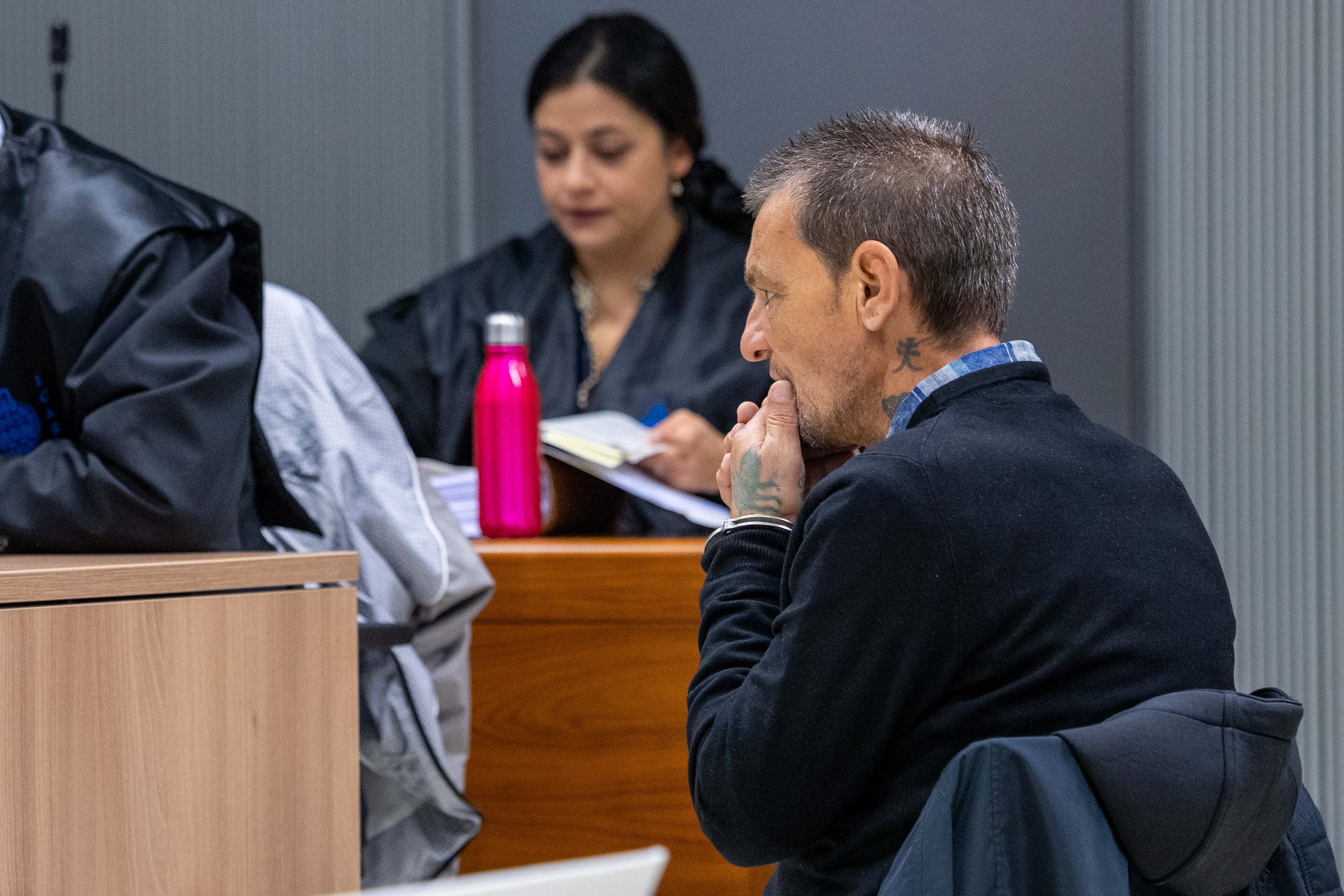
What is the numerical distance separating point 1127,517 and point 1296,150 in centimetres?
157

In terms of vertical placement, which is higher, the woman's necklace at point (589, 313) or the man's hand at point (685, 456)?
the woman's necklace at point (589, 313)

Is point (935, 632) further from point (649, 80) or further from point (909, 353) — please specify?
point (649, 80)

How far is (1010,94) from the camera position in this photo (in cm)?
259

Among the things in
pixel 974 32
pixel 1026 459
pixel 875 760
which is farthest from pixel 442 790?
pixel 974 32

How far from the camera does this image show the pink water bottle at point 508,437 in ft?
5.54

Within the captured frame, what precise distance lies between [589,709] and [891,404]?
0.76 metres

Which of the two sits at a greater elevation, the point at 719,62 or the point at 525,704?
the point at 719,62

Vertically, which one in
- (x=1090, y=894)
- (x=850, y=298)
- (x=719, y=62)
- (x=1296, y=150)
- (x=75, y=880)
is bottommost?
(x=75, y=880)

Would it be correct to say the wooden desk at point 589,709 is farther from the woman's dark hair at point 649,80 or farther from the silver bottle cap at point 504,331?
the woman's dark hair at point 649,80

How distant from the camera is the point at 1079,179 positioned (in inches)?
100

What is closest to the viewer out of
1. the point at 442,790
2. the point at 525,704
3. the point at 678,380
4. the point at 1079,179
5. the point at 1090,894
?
the point at 1090,894

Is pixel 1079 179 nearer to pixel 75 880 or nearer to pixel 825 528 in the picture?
pixel 825 528

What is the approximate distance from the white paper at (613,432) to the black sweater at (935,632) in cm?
89

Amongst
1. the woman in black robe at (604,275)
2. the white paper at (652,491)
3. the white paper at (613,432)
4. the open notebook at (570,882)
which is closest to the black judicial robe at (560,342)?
the woman in black robe at (604,275)
